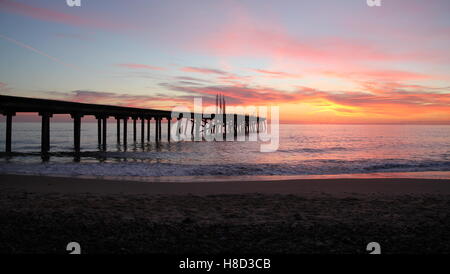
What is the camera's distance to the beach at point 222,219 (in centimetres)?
491

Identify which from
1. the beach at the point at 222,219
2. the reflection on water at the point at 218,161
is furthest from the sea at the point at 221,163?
the beach at the point at 222,219

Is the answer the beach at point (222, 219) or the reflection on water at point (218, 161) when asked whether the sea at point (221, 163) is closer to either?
the reflection on water at point (218, 161)

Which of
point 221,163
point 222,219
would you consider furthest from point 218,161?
point 222,219

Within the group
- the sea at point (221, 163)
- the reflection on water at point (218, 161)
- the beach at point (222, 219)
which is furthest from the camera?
the reflection on water at point (218, 161)

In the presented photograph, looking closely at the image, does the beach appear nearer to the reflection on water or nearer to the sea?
the sea

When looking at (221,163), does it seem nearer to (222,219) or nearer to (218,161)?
(218,161)

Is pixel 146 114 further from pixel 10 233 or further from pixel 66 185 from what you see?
pixel 10 233

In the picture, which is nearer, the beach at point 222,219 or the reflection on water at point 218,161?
the beach at point 222,219

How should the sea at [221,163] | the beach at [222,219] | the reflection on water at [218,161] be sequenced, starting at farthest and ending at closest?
the reflection on water at [218,161] → the sea at [221,163] → the beach at [222,219]

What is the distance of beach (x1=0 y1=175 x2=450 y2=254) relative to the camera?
16.1 ft

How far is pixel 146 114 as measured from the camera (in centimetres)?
4062

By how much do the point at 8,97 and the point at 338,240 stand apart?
22.4 metres

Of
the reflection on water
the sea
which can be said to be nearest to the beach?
the sea
